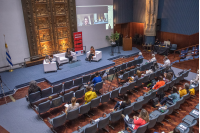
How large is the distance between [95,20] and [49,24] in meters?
3.89

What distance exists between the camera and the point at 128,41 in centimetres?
1423

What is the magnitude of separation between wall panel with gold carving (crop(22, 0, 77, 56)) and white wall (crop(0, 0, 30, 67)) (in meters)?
0.33

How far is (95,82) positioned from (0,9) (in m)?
7.27

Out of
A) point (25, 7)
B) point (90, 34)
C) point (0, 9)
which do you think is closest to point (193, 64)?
point (90, 34)

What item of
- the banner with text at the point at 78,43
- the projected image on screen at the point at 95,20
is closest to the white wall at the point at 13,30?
the banner with text at the point at 78,43

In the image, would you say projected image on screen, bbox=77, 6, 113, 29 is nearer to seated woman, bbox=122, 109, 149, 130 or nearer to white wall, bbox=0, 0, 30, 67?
white wall, bbox=0, 0, 30, 67

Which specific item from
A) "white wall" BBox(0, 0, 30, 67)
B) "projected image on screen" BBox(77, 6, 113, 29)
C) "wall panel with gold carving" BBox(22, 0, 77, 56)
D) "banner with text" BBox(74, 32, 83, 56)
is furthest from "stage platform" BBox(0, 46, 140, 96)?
"projected image on screen" BBox(77, 6, 113, 29)

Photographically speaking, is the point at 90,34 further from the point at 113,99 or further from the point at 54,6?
the point at 113,99

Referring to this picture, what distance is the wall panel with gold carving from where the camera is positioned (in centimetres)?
1131

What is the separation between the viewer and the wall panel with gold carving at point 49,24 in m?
11.3

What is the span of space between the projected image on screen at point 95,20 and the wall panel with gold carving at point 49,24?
0.69m

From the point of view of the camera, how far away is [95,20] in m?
14.4

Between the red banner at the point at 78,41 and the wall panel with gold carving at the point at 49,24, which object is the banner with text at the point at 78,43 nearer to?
the red banner at the point at 78,41

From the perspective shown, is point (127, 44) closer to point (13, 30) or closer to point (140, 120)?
point (13, 30)
